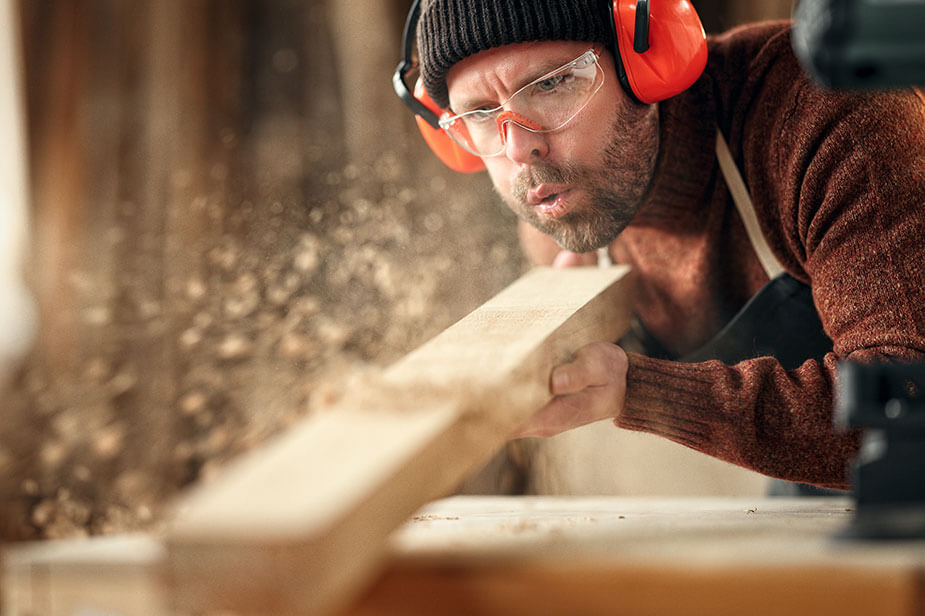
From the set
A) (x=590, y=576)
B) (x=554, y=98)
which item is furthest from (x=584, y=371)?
(x=554, y=98)

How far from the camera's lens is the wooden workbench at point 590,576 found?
76 centimetres

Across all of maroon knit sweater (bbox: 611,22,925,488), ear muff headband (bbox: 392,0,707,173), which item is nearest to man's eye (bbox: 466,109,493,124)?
ear muff headband (bbox: 392,0,707,173)

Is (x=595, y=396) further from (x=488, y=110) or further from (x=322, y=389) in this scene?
(x=488, y=110)

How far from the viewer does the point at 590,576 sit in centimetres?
79

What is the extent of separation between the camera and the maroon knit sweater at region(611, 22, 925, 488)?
132 centimetres

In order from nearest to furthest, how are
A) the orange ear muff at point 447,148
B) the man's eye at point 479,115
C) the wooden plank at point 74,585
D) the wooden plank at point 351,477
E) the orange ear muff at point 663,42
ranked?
the wooden plank at point 351,477 < the wooden plank at point 74,585 < the orange ear muff at point 663,42 < the man's eye at point 479,115 < the orange ear muff at point 447,148

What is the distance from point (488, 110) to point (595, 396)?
0.67 metres

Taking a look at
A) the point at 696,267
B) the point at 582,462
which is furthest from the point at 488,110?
the point at 582,462

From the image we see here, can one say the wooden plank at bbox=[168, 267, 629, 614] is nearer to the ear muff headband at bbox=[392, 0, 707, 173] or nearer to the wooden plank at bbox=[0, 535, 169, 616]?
the wooden plank at bbox=[0, 535, 169, 616]

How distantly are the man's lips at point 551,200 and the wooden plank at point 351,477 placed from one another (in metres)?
0.50

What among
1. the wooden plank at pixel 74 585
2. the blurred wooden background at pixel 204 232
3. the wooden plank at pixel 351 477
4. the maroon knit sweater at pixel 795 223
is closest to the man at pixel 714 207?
the maroon knit sweater at pixel 795 223

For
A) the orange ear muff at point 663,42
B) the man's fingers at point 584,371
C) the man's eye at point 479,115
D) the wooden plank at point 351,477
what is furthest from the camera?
the man's eye at point 479,115

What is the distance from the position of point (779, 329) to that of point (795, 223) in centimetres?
29

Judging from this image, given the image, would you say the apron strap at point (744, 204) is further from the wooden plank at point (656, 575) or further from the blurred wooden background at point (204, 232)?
the blurred wooden background at point (204, 232)
